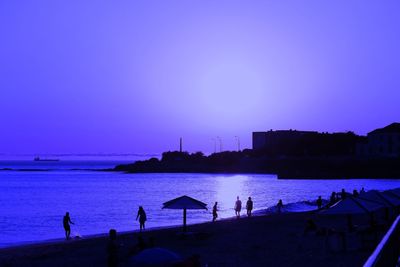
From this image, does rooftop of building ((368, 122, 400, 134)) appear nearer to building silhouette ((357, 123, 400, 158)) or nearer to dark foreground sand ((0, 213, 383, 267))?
building silhouette ((357, 123, 400, 158))

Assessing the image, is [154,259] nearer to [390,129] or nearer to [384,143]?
[390,129]

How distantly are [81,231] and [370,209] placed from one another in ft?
75.1

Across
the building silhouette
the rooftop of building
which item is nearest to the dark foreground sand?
the rooftop of building

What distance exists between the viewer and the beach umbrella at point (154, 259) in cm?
1262

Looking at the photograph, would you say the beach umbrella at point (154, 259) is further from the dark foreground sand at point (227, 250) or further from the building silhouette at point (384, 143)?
the building silhouette at point (384, 143)

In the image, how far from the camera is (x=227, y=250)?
67.3 ft

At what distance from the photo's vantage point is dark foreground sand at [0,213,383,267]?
687 inches

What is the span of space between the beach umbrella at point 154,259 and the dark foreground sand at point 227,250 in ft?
14.6

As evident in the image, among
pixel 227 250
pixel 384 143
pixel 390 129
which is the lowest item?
pixel 227 250

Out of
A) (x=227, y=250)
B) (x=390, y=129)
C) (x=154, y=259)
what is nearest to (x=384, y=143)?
(x=390, y=129)

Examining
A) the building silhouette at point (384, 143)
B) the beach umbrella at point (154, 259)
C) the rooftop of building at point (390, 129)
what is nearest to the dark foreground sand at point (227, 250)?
the beach umbrella at point (154, 259)

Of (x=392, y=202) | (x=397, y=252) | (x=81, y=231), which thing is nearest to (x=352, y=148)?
(x=81, y=231)

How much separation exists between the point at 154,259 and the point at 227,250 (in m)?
8.11

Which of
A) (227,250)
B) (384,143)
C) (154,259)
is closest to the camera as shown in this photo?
(154,259)
